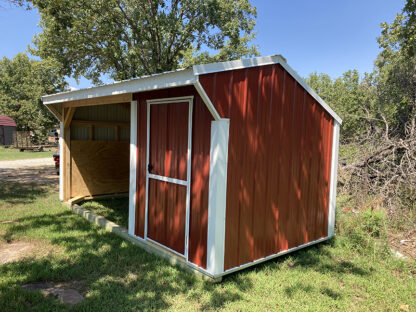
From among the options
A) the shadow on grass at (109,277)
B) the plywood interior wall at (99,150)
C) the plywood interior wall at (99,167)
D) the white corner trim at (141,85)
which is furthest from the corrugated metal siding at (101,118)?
the shadow on grass at (109,277)

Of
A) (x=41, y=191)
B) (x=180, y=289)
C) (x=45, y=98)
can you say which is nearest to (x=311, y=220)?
(x=180, y=289)

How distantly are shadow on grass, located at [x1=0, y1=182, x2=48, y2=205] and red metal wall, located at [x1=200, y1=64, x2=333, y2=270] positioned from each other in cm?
587

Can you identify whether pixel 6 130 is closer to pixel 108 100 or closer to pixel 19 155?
pixel 19 155

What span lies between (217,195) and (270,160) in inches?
40.1

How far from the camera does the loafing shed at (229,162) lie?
3.31 meters

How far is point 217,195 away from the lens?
10.7ft

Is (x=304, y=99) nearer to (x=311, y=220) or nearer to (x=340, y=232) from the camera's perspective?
(x=311, y=220)

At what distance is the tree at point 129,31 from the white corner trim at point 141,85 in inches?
223

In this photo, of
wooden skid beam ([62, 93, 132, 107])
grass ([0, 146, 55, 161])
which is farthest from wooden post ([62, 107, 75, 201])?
grass ([0, 146, 55, 161])

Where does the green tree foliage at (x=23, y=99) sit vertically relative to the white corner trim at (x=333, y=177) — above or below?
above

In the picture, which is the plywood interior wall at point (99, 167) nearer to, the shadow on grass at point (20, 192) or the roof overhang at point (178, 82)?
the shadow on grass at point (20, 192)

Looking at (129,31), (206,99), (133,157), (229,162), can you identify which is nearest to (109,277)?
(133,157)

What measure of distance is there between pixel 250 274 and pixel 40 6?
11.1 m

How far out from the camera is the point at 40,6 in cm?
1010
